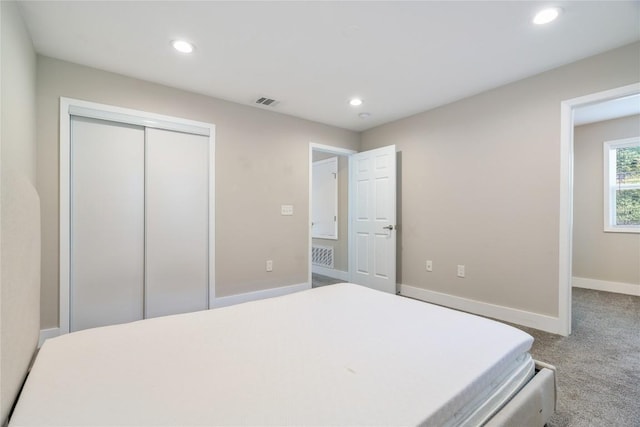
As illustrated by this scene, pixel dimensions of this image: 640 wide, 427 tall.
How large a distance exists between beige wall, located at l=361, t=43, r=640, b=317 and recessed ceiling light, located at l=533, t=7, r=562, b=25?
0.86 m

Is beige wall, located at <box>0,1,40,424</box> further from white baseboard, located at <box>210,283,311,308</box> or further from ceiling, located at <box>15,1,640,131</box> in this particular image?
white baseboard, located at <box>210,283,311,308</box>

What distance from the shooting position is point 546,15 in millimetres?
1907

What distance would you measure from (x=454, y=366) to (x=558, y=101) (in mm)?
2699

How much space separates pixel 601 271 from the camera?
410cm

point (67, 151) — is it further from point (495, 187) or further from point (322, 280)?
point (495, 187)

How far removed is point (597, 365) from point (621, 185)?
3348mm

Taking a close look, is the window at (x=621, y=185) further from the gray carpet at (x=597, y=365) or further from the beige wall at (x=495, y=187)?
the beige wall at (x=495, y=187)

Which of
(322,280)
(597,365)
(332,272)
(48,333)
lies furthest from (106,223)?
(597,365)

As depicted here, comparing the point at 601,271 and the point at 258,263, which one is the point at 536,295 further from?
the point at 258,263

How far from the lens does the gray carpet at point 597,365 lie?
1551 millimetres

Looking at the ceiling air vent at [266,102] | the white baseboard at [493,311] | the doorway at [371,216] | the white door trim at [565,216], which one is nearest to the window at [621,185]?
the white door trim at [565,216]

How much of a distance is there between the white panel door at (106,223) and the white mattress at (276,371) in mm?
1516

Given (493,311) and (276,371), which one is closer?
(276,371)

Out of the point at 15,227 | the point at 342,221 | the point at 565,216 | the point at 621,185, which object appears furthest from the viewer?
the point at 342,221
